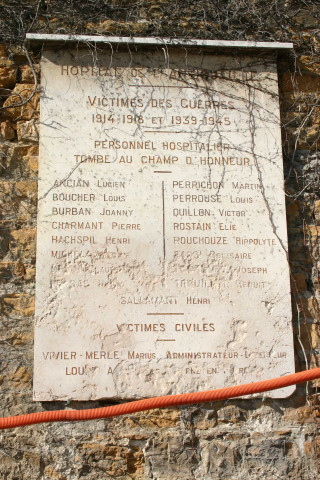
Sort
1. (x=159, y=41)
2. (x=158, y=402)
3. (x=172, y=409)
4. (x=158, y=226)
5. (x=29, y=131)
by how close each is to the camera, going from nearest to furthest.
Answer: (x=158, y=402), (x=172, y=409), (x=158, y=226), (x=29, y=131), (x=159, y=41)

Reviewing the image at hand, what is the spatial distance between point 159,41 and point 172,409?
7.34ft

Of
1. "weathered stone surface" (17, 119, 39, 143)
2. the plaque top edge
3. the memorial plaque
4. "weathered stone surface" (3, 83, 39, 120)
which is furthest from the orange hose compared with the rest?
the plaque top edge

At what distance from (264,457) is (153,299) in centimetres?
104

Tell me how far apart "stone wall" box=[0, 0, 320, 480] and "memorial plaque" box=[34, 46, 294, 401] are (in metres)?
0.12

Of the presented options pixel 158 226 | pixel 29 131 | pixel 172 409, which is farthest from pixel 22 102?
pixel 172 409

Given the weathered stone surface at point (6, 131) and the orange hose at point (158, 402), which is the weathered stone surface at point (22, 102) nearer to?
the weathered stone surface at point (6, 131)

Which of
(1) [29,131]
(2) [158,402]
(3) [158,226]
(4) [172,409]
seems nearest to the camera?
(2) [158,402]

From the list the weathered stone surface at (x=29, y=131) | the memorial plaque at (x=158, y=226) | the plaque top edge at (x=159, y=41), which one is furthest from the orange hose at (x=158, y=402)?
the plaque top edge at (x=159, y=41)

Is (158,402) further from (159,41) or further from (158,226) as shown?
(159,41)

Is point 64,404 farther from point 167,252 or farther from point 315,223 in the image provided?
point 315,223

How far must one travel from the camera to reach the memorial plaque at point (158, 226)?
124 inches

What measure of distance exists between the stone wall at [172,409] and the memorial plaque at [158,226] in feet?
0.40

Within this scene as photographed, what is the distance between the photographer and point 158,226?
3367 millimetres

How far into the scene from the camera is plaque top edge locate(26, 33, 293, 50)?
3.56 meters
